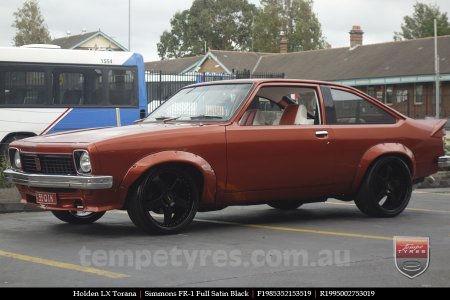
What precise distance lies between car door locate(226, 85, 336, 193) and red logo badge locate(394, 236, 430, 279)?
2.45 m

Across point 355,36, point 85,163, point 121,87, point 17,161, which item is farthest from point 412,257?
point 355,36

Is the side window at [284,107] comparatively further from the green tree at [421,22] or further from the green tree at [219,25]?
the green tree at [219,25]

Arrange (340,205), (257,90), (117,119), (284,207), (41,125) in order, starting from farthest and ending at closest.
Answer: (117,119)
(41,125)
(340,205)
(284,207)
(257,90)

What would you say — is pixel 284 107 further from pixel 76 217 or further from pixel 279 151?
pixel 76 217

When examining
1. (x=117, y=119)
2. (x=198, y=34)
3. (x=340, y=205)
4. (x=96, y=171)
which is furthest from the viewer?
(x=198, y=34)

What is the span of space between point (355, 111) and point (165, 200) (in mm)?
2794

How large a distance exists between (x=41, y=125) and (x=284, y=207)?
11.9 meters

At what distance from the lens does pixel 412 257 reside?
6152 mm

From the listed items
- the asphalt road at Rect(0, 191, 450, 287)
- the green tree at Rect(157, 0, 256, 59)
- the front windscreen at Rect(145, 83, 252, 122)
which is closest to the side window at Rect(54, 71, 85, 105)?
the asphalt road at Rect(0, 191, 450, 287)

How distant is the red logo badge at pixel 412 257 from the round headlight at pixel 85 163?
3.05 metres

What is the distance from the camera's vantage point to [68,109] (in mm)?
21766

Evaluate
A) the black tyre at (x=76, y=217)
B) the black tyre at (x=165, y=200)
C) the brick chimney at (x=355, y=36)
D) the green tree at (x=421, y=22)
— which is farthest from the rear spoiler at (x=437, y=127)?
the green tree at (x=421, y=22)

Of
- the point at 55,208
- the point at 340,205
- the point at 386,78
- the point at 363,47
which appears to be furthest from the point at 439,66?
the point at 55,208

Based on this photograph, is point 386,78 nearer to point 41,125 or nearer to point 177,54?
point 41,125
